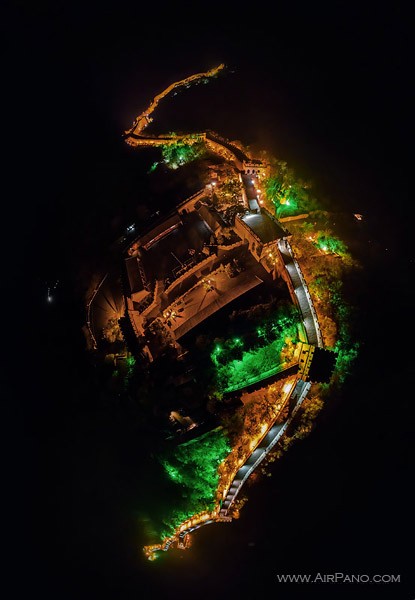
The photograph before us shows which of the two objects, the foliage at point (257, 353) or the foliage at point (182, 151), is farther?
the foliage at point (182, 151)

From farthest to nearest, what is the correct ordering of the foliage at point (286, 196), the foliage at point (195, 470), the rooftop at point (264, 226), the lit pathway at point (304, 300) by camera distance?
the foliage at point (286, 196), the rooftop at point (264, 226), the foliage at point (195, 470), the lit pathway at point (304, 300)

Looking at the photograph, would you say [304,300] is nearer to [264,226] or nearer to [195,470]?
[264,226]

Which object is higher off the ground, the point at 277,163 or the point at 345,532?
the point at 277,163

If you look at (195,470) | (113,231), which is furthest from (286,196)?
(195,470)

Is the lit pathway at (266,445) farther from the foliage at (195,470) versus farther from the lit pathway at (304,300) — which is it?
the lit pathway at (304,300)

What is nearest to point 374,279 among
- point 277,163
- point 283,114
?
point 277,163

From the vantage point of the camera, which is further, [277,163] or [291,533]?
[277,163]

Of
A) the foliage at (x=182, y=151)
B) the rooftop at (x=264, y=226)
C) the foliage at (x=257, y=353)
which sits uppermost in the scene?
the foliage at (x=182, y=151)

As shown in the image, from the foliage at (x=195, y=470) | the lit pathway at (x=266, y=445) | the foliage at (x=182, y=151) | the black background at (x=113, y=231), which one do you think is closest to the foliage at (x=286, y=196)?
the black background at (x=113, y=231)

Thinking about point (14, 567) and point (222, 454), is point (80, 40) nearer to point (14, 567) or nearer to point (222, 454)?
point (222, 454)
